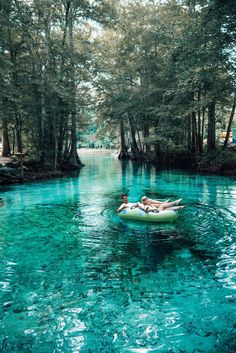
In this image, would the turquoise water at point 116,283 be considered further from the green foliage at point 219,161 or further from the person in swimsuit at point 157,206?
the green foliage at point 219,161

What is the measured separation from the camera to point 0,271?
6.56m

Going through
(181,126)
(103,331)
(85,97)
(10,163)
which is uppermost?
(85,97)

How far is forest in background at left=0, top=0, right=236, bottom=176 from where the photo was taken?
17266 millimetres

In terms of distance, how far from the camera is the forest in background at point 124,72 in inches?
680

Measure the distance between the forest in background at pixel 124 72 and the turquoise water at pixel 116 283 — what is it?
9.13m

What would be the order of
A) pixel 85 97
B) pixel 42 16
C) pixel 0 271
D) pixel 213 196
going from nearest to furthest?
pixel 0 271 → pixel 213 196 → pixel 42 16 → pixel 85 97

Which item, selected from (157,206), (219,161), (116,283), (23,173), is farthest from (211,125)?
(116,283)

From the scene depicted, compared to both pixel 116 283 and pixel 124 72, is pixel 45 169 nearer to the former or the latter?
pixel 124 72

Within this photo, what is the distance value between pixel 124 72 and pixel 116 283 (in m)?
30.9

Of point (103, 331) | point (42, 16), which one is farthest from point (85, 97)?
point (103, 331)

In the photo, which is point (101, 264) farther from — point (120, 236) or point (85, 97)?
point (85, 97)

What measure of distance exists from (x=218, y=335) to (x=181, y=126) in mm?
25030

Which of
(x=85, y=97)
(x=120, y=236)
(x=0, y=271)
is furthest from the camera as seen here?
(x=85, y=97)

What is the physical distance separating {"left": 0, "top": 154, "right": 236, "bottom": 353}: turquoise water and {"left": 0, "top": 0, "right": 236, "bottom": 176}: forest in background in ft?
30.0
